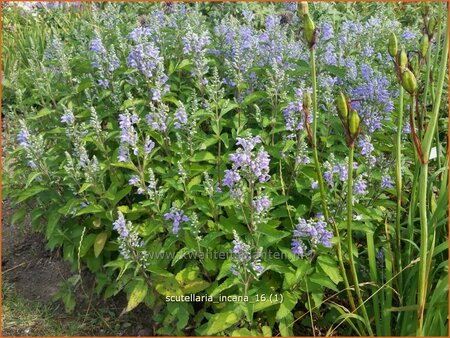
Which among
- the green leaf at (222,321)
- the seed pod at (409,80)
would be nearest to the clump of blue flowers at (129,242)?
the green leaf at (222,321)

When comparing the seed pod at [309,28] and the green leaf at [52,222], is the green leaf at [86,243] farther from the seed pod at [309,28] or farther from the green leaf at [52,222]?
the seed pod at [309,28]

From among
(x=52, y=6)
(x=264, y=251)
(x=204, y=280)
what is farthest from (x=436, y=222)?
(x=52, y=6)

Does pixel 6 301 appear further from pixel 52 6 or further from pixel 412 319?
pixel 52 6

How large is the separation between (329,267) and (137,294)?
1.06 m

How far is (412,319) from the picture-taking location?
2.55m

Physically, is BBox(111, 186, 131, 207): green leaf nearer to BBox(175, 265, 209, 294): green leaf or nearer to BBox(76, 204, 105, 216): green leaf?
BBox(76, 204, 105, 216): green leaf

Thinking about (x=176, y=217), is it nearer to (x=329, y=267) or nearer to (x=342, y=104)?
(x=329, y=267)

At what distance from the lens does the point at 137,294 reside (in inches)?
113

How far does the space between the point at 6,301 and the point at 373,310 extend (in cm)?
242

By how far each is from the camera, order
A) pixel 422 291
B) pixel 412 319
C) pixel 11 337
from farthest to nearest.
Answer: pixel 11 337, pixel 412 319, pixel 422 291

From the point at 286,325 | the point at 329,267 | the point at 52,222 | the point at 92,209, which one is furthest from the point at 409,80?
the point at 52,222

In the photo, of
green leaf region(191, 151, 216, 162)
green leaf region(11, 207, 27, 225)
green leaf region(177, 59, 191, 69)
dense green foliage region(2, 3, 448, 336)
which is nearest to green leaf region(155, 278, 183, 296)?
dense green foliage region(2, 3, 448, 336)

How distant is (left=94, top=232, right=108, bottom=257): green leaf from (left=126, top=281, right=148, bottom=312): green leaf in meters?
0.36

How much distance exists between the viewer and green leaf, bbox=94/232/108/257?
3.11 meters
